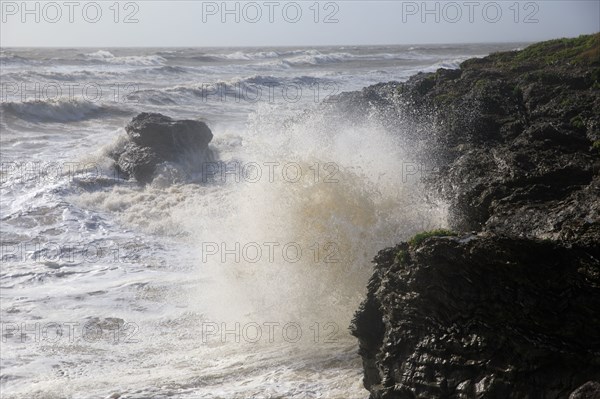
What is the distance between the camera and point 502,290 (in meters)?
5.12

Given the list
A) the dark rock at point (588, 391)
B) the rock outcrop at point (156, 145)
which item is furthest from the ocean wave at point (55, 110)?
the dark rock at point (588, 391)

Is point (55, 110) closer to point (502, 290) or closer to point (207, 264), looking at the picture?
point (207, 264)

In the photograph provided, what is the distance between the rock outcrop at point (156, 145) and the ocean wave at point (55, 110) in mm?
7825

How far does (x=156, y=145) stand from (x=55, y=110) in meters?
9.72

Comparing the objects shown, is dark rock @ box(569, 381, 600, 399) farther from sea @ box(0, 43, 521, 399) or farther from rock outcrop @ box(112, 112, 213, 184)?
rock outcrop @ box(112, 112, 213, 184)

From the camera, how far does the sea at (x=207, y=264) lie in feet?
22.7

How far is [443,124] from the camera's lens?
37.1 ft

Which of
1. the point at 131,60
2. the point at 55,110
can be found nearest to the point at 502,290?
the point at 55,110

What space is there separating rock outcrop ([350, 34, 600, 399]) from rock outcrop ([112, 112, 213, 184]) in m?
9.36

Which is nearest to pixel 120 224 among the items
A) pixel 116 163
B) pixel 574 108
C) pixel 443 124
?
A: pixel 116 163

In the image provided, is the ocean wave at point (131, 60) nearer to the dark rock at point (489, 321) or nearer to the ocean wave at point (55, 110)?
the ocean wave at point (55, 110)

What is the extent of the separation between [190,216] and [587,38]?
375 inches

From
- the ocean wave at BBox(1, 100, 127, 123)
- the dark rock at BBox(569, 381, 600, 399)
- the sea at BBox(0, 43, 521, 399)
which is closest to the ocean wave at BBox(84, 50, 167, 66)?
the ocean wave at BBox(1, 100, 127, 123)

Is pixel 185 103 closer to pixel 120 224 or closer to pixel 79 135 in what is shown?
pixel 79 135
